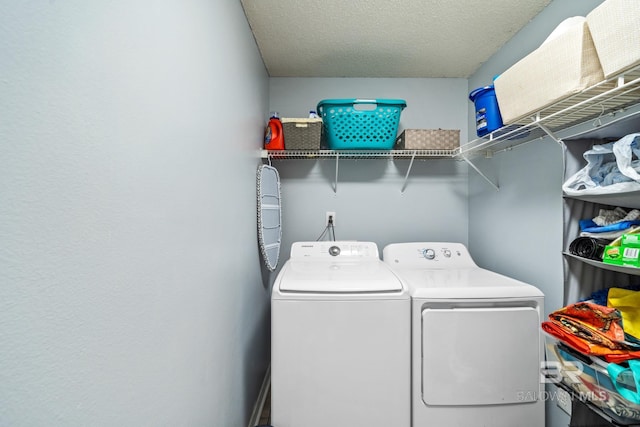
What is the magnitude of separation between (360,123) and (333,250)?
36.2 inches

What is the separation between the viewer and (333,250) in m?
1.95

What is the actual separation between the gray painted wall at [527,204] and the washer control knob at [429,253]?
1.54ft

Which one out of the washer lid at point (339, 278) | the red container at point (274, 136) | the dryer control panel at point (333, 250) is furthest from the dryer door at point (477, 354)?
the red container at point (274, 136)

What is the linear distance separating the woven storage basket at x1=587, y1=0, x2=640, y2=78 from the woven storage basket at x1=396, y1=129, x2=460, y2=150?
1061mm

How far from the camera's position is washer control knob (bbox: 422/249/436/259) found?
192 cm

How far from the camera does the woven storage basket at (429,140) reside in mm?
1952

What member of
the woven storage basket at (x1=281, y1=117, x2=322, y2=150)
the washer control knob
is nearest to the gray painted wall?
the washer control knob

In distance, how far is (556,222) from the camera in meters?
1.46

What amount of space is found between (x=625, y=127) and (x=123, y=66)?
149 centimetres

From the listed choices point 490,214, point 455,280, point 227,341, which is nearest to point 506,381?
point 455,280

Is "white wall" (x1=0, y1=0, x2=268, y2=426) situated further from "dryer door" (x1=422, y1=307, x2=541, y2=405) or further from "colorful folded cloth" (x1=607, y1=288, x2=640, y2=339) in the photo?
"colorful folded cloth" (x1=607, y1=288, x2=640, y2=339)

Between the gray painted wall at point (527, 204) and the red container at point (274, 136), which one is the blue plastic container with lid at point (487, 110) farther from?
the red container at point (274, 136)

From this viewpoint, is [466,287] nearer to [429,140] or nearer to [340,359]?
[340,359]

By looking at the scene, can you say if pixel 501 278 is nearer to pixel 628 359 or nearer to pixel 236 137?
pixel 628 359
